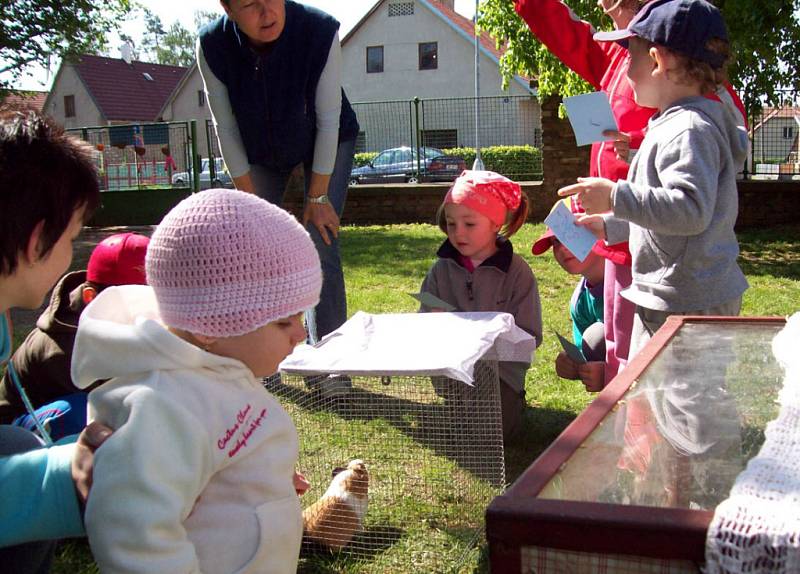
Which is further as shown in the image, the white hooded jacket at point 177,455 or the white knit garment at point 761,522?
the white hooded jacket at point 177,455

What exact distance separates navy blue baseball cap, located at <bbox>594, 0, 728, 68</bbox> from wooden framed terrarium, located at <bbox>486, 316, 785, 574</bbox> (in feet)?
2.91

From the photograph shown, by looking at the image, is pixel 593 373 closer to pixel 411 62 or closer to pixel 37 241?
pixel 37 241

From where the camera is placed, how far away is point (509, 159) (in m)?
13.5

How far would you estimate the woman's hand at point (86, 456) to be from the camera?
4.35ft

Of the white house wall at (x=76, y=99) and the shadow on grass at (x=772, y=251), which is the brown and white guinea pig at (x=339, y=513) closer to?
the shadow on grass at (x=772, y=251)

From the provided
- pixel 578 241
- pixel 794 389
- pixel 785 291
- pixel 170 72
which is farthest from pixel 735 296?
pixel 170 72

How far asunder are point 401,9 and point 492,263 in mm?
30784

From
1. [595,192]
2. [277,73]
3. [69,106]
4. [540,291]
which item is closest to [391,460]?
[595,192]

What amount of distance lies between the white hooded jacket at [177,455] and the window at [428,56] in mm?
31449

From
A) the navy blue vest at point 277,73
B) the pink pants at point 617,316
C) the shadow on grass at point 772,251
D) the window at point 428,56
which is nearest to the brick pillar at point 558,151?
the shadow on grass at point 772,251

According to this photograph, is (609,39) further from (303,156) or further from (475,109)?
(475,109)

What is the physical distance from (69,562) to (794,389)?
184cm

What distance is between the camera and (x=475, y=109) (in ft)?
43.4

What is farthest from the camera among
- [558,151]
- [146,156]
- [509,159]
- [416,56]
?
[416,56]
